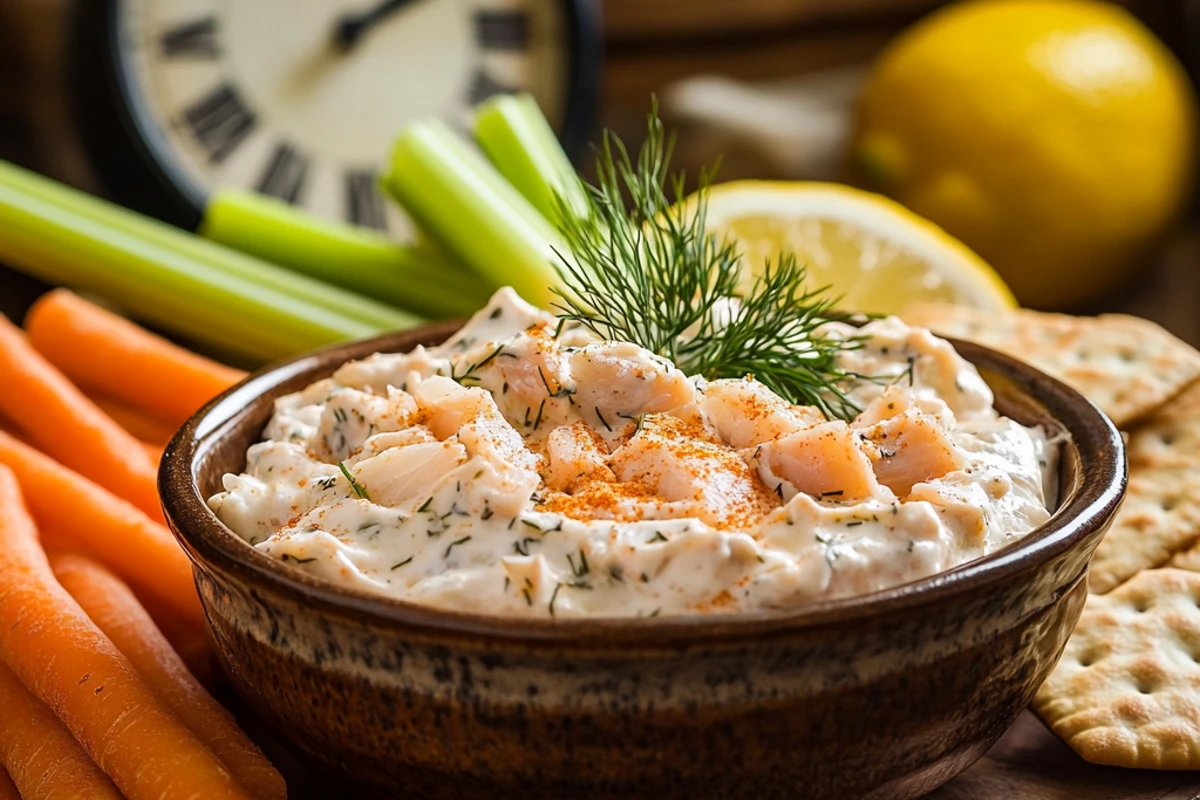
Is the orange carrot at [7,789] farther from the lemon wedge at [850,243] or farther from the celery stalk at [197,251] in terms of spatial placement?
the lemon wedge at [850,243]

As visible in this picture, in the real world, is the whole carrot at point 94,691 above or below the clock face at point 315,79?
below

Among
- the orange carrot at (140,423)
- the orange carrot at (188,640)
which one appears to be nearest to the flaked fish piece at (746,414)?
the orange carrot at (188,640)

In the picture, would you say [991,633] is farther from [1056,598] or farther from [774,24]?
[774,24]

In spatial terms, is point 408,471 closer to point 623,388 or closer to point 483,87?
point 623,388

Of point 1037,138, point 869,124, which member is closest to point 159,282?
point 869,124

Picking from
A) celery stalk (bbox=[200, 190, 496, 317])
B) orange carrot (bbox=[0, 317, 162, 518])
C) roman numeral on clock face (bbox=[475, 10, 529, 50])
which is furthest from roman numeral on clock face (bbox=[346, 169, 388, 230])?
orange carrot (bbox=[0, 317, 162, 518])

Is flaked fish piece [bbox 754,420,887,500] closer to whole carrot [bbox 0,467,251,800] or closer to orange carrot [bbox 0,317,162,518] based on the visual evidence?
whole carrot [bbox 0,467,251,800]

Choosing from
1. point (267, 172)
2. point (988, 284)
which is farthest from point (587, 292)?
point (267, 172)
